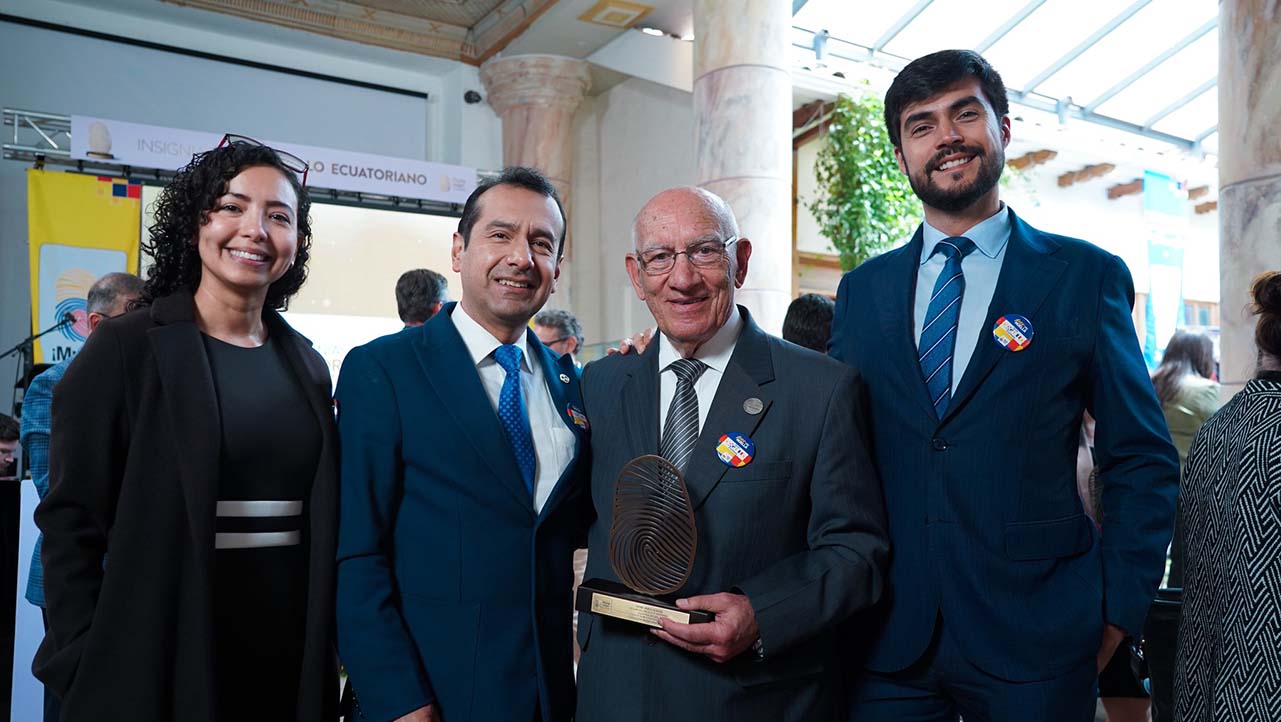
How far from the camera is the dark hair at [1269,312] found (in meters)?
2.22

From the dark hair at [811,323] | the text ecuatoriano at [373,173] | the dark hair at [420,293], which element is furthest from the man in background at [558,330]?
the text ecuatoriano at [373,173]

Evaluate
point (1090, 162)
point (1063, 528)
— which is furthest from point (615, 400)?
point (1090, 162)

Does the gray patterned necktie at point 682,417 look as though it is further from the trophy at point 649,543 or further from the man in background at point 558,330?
the man in background at point 558,330

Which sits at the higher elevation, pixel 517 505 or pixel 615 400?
pixel 615 400

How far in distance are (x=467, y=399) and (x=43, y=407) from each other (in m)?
2.62

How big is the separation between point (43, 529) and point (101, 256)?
26.6 ft

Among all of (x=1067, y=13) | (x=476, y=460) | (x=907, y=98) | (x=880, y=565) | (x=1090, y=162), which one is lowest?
(x=880, y=565)

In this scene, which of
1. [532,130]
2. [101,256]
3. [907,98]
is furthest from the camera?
[532,130]

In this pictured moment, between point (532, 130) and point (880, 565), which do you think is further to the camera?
point (532, 130)

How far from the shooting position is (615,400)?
Result: 79.7 inches

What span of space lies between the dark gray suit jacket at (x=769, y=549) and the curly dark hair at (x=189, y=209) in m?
1.04

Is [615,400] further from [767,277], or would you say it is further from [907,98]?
[767,277]

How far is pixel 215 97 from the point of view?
36.7ft

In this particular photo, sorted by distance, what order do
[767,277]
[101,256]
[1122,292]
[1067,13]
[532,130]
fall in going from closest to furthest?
[1122,292] → [767,277] → [101,256] → [1067,13] → [532,130]
